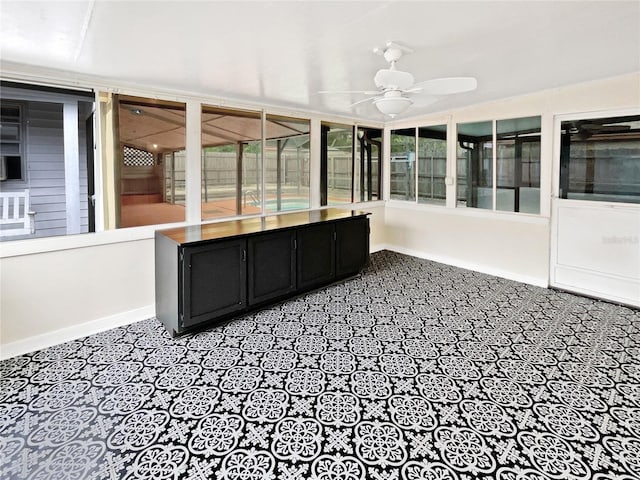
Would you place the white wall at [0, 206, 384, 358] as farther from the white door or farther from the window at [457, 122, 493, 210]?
the white door

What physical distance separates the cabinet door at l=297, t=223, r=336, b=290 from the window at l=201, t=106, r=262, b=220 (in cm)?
93

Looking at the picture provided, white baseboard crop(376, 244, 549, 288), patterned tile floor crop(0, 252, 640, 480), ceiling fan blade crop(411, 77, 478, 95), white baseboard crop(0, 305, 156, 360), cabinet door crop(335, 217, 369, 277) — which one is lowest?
patterned tile floor crop(0, 252, 640, 480)

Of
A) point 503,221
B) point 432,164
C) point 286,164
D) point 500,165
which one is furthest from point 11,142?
point 503,221

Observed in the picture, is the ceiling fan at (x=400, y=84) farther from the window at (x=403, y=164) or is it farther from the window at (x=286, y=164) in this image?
the window at (x=403, y=164)

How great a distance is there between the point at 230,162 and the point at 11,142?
2.15 m

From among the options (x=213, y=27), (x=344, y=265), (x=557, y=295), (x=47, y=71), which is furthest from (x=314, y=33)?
(x=557, y=295)

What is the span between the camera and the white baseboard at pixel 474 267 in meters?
4.90

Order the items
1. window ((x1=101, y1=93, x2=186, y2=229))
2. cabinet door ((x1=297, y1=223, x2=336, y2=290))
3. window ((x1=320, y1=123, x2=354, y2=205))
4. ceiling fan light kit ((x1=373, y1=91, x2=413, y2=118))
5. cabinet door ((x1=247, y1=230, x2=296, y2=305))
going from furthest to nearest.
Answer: window ((x1=320, y1=123, x2=354, y2=205)) < cabinet door ((x1=297, y1=223, x2=336, y2=290)) < cabinet door ((x1=247, y1=230, x2=296, y2=305)) < window ((x1=101, y1=93, x2=186, y2=229)) < ceiling fan light kit ((x1=373, y1=91, x2=413, y2=118))

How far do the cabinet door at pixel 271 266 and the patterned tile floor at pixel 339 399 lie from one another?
25cm

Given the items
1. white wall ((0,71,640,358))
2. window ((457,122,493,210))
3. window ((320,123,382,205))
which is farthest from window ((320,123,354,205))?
window ((457,122,493,210))

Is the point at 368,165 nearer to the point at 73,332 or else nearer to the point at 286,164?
the point at 286,164

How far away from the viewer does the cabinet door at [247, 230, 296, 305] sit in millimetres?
3832

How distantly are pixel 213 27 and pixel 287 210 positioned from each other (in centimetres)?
315

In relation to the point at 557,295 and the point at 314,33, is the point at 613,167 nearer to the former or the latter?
the point at 557,295
